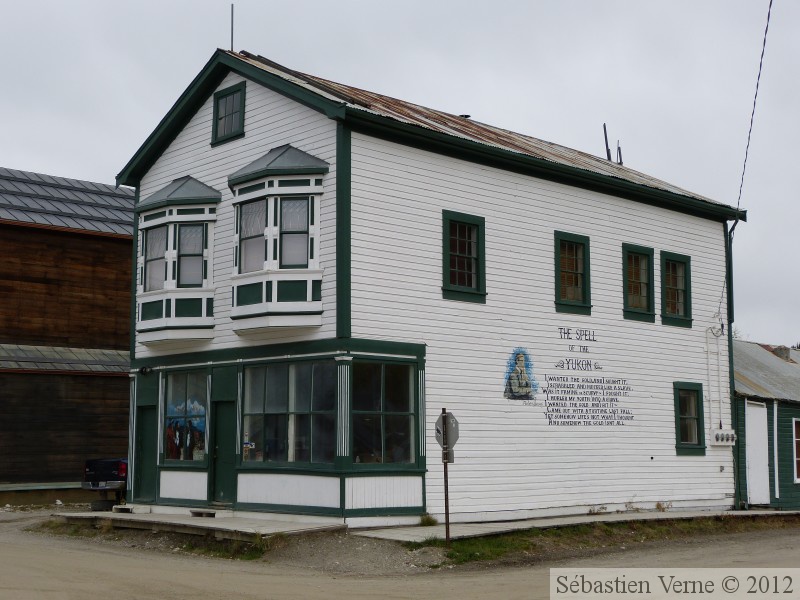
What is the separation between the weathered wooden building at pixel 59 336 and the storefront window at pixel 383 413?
47.1 feet

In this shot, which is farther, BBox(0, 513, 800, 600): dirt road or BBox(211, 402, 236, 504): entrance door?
BBox(211, 402, 236, 504): entrance door

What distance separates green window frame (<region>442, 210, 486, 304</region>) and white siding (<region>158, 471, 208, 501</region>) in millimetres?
6441

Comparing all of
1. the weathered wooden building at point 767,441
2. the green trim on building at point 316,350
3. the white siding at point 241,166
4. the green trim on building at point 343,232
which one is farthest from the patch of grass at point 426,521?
the weathered wooden building at point 767,441

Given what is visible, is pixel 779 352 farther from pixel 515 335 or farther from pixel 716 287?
pixel 515 335

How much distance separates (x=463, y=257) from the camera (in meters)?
22.7

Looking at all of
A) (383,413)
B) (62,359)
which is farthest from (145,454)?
(62,359)

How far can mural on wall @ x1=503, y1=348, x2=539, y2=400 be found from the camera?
22938mm

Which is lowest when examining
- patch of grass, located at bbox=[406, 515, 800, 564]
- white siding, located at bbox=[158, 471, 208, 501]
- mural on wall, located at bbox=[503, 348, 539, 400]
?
patch of grass, located at bbox=[406, 515, 800, 564]

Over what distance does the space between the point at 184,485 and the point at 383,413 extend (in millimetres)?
5433

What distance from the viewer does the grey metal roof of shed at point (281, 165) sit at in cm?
2089

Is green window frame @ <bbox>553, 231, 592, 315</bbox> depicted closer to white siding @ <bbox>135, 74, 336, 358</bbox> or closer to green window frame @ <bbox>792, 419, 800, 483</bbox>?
white siding @ <bbox>135, 74, 336, 358</bbox>

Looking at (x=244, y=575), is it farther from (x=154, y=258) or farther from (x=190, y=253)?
(x=154, y=258)

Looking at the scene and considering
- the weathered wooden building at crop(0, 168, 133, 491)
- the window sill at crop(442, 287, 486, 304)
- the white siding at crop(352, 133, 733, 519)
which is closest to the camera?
the white siding at crop(352, 133, 733, 519)

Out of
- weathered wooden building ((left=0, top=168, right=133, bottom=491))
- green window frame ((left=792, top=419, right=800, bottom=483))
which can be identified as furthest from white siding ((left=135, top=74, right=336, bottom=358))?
green window frame ((left=792, top=419, right=800, bottom=483))
